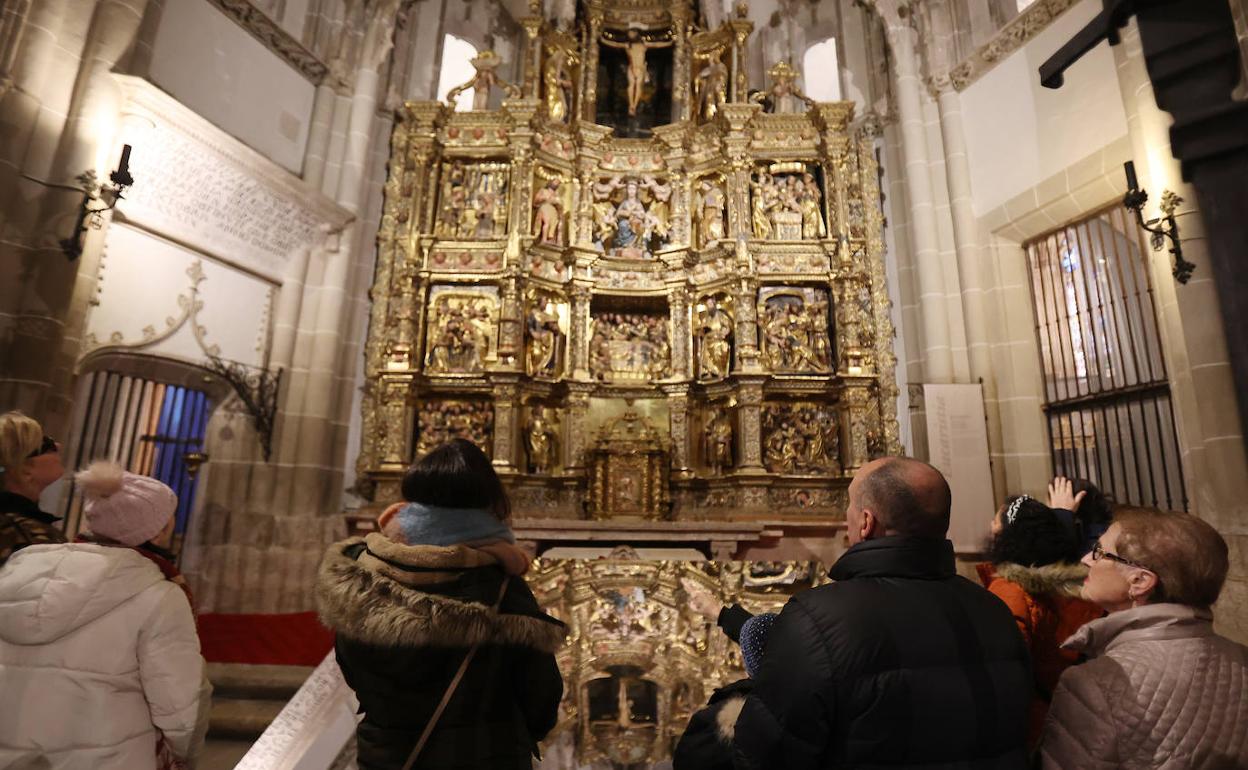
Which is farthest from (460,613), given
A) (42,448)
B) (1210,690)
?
(42,448)

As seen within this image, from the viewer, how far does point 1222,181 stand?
645 cm

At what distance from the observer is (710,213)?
1116 cm

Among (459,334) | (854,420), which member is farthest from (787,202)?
(459,334)

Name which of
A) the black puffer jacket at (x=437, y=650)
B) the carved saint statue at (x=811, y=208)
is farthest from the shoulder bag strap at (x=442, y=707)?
the carved saint statue at (x=811, y=208)

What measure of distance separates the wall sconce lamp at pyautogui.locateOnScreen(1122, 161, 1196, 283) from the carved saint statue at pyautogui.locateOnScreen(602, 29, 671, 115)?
26.3ft

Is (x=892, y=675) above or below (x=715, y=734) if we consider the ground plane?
above

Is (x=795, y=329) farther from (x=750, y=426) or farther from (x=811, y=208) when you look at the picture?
(x=811, y=208)

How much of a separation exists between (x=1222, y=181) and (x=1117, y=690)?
Answer: 6.95 m

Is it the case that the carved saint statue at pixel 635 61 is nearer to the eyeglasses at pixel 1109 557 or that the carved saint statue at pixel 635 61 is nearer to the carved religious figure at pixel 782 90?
the carved religious figure at pixel 782 90

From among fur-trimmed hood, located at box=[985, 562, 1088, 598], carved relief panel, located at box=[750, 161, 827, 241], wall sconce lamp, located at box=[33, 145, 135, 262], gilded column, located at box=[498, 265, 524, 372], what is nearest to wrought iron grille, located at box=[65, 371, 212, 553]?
wall sconce lamp, located at box=[33, 145, 135, 262]

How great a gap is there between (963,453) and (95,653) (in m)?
9.04

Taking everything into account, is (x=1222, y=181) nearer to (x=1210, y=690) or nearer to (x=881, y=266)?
(x=881, y=266)

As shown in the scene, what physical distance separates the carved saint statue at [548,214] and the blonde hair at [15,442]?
8.41m

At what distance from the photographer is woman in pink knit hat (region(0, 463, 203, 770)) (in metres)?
2.12
